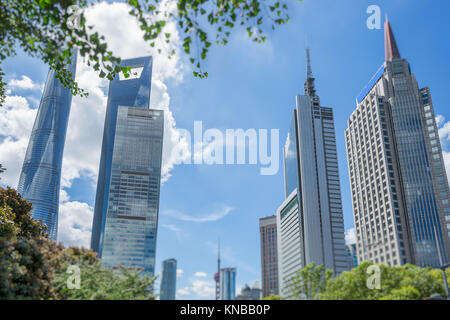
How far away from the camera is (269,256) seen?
158 m

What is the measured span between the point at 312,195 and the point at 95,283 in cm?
8394

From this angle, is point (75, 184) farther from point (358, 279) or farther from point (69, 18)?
point (69, 18)

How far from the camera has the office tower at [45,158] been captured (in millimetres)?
112294

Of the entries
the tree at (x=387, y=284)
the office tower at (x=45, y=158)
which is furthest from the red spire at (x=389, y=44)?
the office tower at (x=45, y=158)

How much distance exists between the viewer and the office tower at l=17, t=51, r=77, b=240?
112294 millimetres

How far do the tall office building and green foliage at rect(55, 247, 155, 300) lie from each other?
239 feet

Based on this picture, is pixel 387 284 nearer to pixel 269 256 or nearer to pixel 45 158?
pixel 45 158

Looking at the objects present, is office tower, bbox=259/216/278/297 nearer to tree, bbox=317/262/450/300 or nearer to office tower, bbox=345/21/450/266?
office tower, bbox=345/21/450/266

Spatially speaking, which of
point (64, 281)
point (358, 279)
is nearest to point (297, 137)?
point (358, 279)

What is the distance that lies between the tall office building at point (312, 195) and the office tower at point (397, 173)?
15122 millimetres

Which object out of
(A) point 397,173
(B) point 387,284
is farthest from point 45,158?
(B) point 387,284

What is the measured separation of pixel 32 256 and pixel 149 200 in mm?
125183

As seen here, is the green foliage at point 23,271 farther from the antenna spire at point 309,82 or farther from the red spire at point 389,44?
the antenna spire at point 309,82
